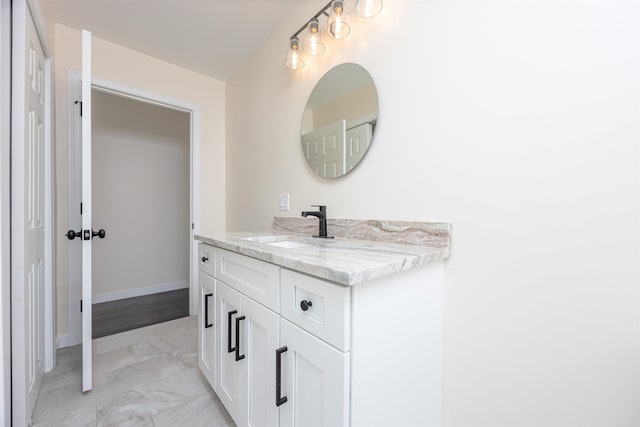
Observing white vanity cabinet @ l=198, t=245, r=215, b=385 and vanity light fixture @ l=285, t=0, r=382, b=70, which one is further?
white vanity cabinet @ l=198, t=245, r=215, b=385

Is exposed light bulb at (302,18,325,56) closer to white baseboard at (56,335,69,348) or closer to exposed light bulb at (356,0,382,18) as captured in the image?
exposed light bulb at (356,0,382,18)

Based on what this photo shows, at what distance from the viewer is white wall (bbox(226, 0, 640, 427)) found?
0.71 m

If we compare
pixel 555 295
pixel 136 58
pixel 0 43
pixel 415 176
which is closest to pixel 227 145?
pixel 136 58

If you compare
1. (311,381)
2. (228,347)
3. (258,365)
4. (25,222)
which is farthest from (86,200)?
(311,381)

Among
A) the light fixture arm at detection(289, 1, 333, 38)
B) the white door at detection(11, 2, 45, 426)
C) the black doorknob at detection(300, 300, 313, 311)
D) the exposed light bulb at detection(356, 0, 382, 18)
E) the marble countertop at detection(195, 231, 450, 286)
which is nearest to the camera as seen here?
the marble countertop at detection(195, 231, 450, 286)

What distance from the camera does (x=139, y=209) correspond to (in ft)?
10.4

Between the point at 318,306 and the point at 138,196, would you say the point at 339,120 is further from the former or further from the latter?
the point at 138,196

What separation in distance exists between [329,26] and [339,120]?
0.47 m

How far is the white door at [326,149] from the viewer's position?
57.5 inches

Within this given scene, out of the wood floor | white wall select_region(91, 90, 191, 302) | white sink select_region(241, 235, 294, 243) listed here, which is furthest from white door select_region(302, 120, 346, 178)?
white wall select_region(91, 90, 191, 302)

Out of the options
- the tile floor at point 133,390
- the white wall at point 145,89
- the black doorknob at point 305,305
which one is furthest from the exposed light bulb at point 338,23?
the tile floor at point 133,390

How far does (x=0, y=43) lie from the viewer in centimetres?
98

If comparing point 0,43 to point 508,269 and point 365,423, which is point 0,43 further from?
point 508,269

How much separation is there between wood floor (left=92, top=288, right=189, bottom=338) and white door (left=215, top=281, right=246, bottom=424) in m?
1.53
